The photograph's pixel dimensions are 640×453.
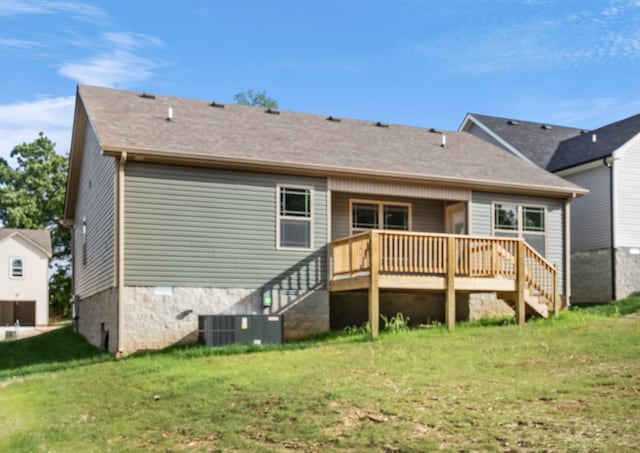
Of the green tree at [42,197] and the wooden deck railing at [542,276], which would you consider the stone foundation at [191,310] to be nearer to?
the wooden deck railing at [542,276]

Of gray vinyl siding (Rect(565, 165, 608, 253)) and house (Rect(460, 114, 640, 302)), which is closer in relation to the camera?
house (Rect(460, 114, 640, 302))

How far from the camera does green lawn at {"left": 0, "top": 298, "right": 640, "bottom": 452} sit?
314 inches

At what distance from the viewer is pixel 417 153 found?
21375 millimetres

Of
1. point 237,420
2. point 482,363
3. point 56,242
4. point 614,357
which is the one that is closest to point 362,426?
point 237,420

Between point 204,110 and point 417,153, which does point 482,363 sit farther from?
point 204,110

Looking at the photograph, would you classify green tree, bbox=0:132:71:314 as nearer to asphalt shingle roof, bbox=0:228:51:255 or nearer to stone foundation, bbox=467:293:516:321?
asphalt shingle roof, bbox=0:228:51:255

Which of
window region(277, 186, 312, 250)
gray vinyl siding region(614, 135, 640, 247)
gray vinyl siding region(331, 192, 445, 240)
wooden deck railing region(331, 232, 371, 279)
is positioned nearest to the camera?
wooden deck railing region(331, 232, 371, 279)

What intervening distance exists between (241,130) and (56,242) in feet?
108

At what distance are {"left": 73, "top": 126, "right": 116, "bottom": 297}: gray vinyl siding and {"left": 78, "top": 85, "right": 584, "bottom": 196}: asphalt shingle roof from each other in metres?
0.96

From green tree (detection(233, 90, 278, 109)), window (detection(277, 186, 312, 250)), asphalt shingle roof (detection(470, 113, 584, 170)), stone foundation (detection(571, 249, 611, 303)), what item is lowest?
stone foundation (detection(571, 249, 611, 303))

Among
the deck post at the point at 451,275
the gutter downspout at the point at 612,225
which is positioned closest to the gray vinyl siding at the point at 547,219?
the gutter downspout at the point at 612,225

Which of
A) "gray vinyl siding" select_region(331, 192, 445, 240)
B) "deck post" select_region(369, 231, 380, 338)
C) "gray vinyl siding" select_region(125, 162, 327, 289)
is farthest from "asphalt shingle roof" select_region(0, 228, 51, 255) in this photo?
"deck post" select_region(369, 231, 380, 338)

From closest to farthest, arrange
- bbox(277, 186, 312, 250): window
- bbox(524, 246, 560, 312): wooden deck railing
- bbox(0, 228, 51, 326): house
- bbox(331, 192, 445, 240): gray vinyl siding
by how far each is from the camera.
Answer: bbox(277, 186, 312, 250): window → bbox(524, 246, 560, 312): wooden deck railing → bbox(331, 192, 445, 240): gray vinyl siding → bbox(0, 228, 51, 326): house

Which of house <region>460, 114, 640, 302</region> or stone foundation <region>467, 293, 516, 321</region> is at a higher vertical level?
house <region>460, 114, 640, 302</region>
